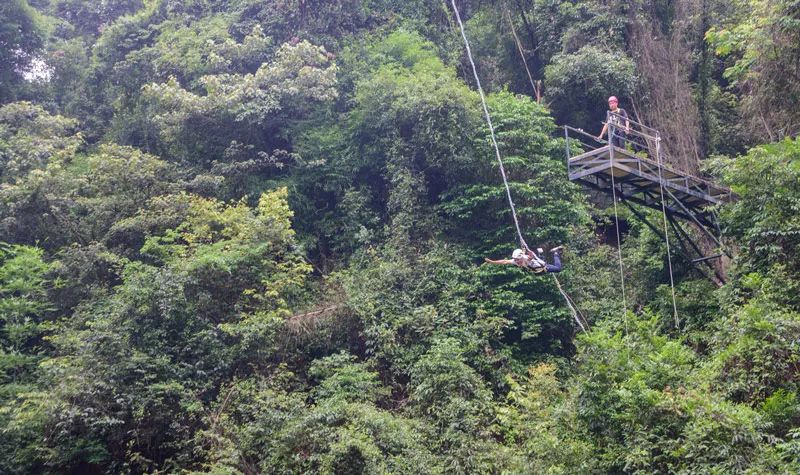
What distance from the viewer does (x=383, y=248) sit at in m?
16.5

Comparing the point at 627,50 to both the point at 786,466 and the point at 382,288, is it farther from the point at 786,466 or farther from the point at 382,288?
the point at 786,466

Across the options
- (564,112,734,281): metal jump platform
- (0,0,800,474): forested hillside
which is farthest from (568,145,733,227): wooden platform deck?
(0,0,800,474): forested hillside

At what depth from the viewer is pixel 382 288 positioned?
1498cm

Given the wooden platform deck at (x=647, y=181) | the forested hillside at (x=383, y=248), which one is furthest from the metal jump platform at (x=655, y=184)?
the forested hillside at (x=383, y=248)

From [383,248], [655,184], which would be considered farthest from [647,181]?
[383,248]

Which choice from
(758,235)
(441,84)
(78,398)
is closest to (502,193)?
(441,84)

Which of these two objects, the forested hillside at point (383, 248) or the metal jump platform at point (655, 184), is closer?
the forested hillside at point (383, 248)

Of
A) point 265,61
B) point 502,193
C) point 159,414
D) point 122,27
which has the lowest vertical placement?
point 159,414

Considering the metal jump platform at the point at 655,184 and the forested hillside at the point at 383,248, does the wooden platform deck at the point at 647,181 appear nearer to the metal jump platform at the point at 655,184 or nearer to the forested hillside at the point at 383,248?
the metal jump platform at the point at 655,184

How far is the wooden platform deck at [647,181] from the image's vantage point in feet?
41.9

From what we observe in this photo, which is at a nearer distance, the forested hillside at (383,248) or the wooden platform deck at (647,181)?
the forested hillside at (383,248)

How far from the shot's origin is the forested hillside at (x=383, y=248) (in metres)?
10.9

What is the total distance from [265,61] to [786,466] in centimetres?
1535

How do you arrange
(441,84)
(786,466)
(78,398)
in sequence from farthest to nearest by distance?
(441,84) → (78,398) → (786,466)
